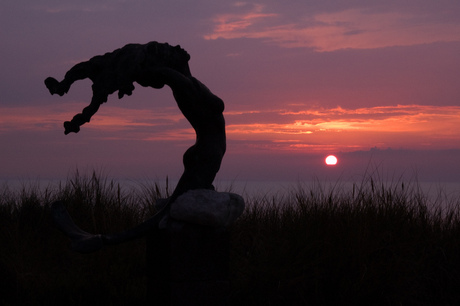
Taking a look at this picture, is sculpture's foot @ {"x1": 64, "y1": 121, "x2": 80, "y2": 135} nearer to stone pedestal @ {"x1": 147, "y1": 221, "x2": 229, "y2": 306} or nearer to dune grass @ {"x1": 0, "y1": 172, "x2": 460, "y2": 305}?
stone pedestal @ {"x1": 147, "y1": 221, "x2": 229, "y2": 306}

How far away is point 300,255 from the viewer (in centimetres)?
506

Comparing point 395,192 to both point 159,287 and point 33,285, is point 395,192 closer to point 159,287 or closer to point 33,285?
point 159,287

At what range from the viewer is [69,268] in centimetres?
584

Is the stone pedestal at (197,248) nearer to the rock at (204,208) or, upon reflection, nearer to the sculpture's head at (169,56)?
the rock at (204,208)

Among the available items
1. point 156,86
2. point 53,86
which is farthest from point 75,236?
point 156,86

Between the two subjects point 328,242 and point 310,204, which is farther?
point 310,204

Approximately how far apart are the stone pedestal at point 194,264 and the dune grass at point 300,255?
1148 mm

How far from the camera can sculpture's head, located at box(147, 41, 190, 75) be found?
3.80 metres

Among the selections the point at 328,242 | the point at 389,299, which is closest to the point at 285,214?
the point at 328,242

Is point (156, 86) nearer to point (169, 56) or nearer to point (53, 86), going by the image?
point (169, 56)

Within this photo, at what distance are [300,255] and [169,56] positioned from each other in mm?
2253

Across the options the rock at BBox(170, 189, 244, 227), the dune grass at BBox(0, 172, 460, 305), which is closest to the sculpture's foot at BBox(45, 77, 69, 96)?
the rock at BBox(170, 189, 244, 227)

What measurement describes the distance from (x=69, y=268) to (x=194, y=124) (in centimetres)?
269

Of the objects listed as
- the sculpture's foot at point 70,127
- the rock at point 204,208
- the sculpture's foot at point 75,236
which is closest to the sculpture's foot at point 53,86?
the sculpture's foot at point 70,127
